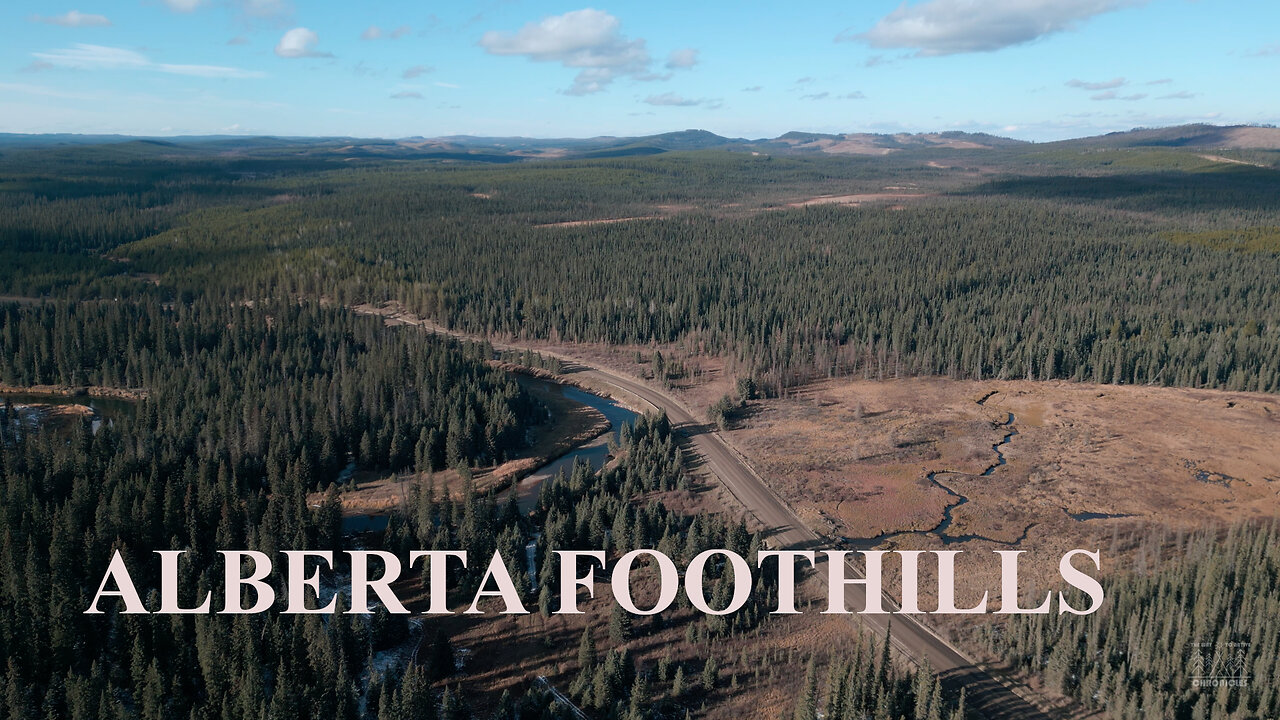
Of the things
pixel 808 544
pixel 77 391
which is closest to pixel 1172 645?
pixel 808 544

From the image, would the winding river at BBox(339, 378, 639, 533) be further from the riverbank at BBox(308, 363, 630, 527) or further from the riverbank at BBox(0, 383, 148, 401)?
the riverbank at BBox(0, 383, 148, 401)

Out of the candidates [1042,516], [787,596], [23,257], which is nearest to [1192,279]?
[1042,516]

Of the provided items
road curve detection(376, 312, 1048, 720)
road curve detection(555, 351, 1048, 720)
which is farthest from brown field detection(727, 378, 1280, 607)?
road curve detection(376, 312, 1048, 720)

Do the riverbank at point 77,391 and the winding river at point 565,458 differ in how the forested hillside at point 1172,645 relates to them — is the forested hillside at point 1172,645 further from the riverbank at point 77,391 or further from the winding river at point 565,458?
the riverbank at point 77,391

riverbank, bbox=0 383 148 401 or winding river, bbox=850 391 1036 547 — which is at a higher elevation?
riverbank, bbox=0 383 148 401

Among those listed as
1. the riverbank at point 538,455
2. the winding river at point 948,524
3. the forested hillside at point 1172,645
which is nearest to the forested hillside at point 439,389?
the forested hillside at point 1172,645
